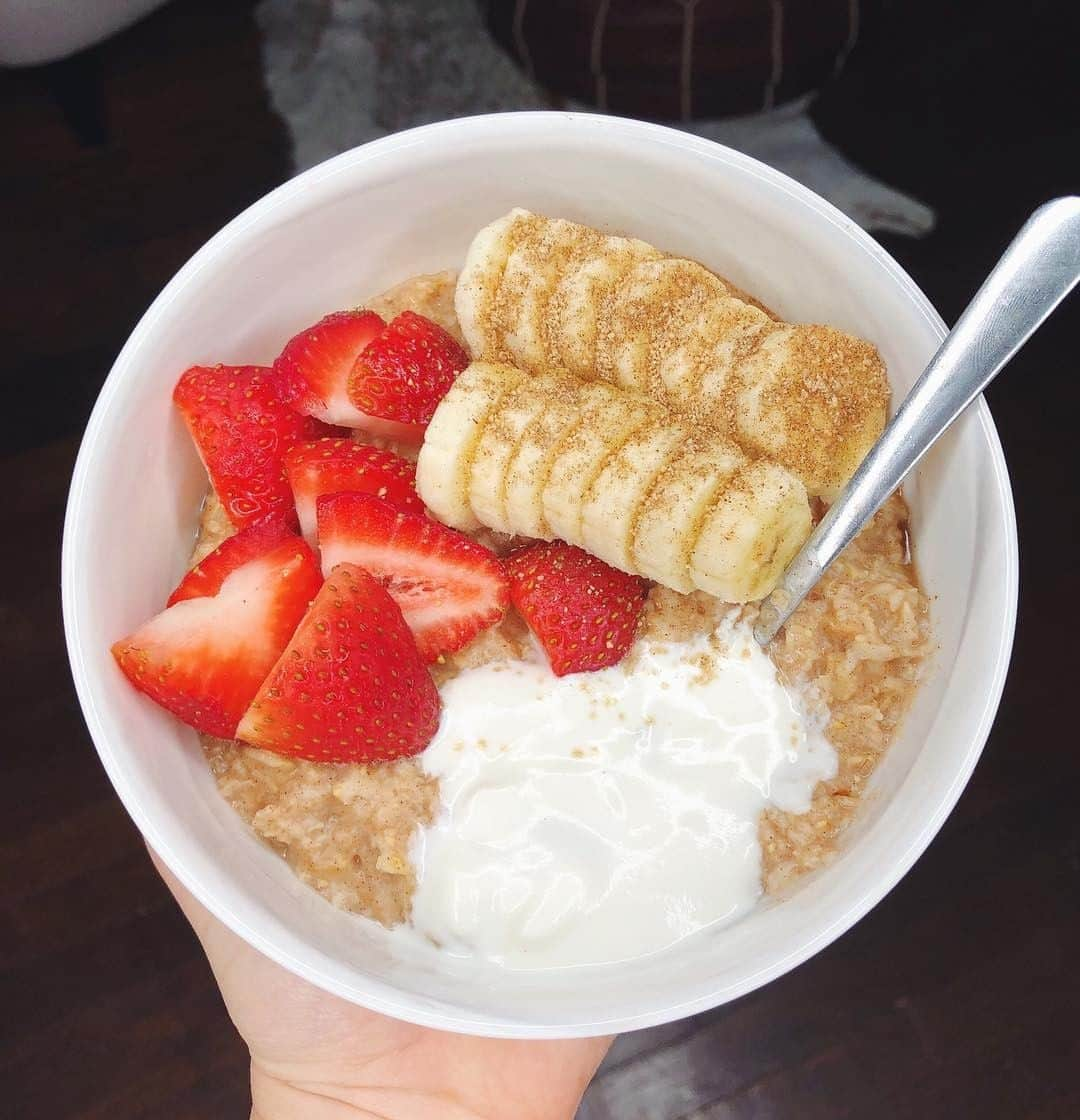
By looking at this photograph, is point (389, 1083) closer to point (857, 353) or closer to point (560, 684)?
point (560, 684)

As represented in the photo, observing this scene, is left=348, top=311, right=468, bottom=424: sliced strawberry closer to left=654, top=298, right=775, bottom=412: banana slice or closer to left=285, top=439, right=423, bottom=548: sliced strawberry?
left=285, top=439, right=423, bottom=548: sliced strawberry

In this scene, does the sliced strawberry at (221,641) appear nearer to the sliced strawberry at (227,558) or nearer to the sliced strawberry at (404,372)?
the sliced strawberry at (227,558)

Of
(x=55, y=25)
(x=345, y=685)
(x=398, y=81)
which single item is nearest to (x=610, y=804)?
(x=345, y=685)

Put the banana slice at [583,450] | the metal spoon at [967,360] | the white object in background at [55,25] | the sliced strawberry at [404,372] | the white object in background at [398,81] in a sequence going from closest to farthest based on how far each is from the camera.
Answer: the metal spoon at [967,360] < the banana slice at [583,450] < the sliced strawberry at [404,372] < the white object in background at [55,25] < the white object in background at [398,81]

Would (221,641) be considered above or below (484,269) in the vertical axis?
below

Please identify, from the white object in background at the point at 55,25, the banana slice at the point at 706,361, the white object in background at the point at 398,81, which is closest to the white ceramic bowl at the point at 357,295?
the banana slice at the point at 706,361

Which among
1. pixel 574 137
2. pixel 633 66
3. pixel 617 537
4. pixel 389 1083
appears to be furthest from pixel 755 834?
pixel 633 66

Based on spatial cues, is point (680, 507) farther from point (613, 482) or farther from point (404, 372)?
point (404, 372)
